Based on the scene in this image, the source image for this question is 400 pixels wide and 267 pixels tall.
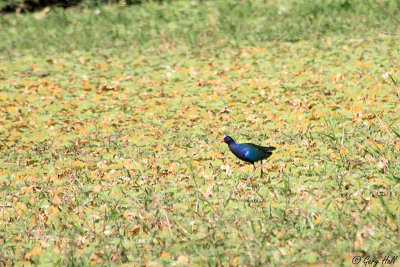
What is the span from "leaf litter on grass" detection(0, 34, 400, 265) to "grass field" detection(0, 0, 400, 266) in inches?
0.8

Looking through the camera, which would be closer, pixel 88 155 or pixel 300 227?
pixel 300 227

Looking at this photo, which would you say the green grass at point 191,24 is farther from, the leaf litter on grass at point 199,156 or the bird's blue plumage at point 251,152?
the bird's blue plumage at point 251,152

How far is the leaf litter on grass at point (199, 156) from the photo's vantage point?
377cm

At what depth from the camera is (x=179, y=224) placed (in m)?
4.06

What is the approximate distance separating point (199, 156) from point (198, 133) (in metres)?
0.82

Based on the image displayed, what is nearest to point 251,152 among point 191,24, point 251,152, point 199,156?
point 251,152

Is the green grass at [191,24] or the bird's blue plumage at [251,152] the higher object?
the bird's blue plumage at [251,152]

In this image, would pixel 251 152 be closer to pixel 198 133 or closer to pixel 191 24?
pixel 198 133

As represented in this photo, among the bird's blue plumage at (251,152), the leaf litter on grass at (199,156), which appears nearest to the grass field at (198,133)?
the leaf litter on grass at (199,156)

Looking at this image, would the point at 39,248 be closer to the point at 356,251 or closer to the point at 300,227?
the point at 300,227

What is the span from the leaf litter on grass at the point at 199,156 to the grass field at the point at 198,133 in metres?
0.02

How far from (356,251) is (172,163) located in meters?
2.55

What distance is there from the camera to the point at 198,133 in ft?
21.6

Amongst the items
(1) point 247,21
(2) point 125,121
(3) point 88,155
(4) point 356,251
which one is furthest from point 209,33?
(4) point 356,251
